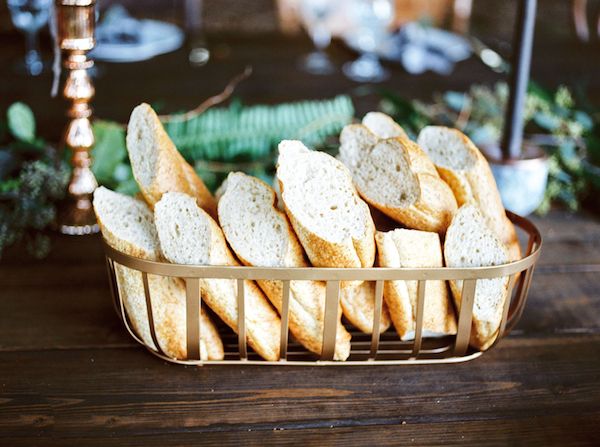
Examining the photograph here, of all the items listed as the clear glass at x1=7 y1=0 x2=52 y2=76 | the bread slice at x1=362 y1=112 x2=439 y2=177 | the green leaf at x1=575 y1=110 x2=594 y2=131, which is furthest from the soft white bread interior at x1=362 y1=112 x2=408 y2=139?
the clear glass at x1=7 y1=0 x2=52 y2=76

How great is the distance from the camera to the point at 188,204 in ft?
2.35

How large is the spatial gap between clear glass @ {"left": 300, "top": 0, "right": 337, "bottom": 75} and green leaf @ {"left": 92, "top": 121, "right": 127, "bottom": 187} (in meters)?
0.98

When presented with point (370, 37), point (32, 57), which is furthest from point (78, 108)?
point (370, 37)

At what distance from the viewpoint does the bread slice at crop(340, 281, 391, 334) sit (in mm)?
742

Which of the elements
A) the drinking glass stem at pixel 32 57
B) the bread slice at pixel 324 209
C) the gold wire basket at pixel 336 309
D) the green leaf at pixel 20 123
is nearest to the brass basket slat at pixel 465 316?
the gold wire basket at pixel 336 309

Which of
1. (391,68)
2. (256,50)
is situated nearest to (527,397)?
(391,68)

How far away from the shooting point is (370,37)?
6.78ft

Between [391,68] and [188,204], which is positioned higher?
[188,204]

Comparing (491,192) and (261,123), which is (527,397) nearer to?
(491,192)

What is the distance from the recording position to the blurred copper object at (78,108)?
1.02 metres

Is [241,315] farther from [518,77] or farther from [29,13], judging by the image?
[29,13]

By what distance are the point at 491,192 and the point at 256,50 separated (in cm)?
156

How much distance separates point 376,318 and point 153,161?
308mm

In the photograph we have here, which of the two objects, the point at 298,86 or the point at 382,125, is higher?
the point at 382,125
